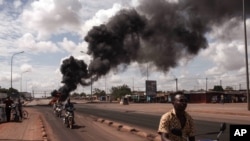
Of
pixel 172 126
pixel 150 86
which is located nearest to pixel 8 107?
pixel 172 126

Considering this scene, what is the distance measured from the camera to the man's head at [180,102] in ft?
17.0

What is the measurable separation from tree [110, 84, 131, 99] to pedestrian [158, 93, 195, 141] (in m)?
135

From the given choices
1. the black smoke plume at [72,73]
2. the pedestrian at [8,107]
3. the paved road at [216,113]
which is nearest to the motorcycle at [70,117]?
the pedestrian at [8,107]

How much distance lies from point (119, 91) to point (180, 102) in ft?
461

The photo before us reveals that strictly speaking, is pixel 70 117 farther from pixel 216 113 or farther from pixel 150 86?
pixel 150 86

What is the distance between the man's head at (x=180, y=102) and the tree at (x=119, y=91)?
444 ft

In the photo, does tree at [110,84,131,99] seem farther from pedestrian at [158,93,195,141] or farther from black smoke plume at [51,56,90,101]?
pedestrian at [158,93,195,141]

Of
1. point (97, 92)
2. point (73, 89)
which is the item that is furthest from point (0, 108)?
point (97, 92)

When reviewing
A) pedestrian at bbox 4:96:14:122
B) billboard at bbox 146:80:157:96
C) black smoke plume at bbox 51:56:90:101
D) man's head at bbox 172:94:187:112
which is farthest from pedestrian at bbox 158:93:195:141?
billboard at bbox 146:80:157:96

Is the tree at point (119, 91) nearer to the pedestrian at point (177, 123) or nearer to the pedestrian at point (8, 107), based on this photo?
the pedestrian at point (8, 107)

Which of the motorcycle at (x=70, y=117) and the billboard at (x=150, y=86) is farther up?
the billboard at (x=150, y=86)

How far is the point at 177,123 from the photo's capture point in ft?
17.5

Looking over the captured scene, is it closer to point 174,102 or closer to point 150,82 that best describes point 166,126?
point 174,102

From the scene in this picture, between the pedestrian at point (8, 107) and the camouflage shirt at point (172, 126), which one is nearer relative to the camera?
the camouflage shirt at point (172, 126)
